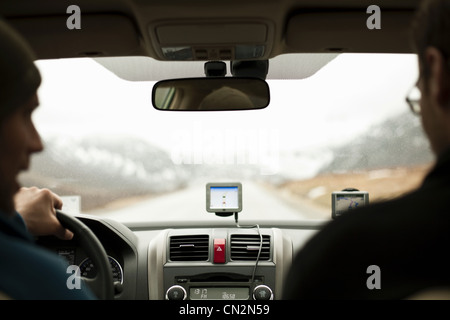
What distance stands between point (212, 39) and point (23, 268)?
1336 mm

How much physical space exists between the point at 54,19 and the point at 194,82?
29.0 inches

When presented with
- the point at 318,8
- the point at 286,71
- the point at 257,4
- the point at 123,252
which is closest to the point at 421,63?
the point at 257,4

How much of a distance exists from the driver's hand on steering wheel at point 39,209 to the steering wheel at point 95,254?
3 cm

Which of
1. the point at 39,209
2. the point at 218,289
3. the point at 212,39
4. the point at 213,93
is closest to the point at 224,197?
the point at 218,289

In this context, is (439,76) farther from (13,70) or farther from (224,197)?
(224,197)

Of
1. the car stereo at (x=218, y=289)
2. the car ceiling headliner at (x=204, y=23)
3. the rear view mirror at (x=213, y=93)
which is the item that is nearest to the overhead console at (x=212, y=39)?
the car ceiling headliner at (x=204, y=23)

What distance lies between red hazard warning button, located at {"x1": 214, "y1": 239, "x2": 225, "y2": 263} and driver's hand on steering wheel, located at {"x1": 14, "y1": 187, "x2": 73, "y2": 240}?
157 centimetres

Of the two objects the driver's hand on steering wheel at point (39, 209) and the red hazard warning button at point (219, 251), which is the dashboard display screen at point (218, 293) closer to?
the red hazard warning button at point (219, 251)

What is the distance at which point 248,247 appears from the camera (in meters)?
3.01

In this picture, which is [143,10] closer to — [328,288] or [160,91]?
[160,91]

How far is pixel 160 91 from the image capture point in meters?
2.49

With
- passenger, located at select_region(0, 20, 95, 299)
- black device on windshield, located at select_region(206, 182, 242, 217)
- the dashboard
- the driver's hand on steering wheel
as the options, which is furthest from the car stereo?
passenger, located at select_region(0, 20, 95, 299)

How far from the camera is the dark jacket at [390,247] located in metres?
0.76
